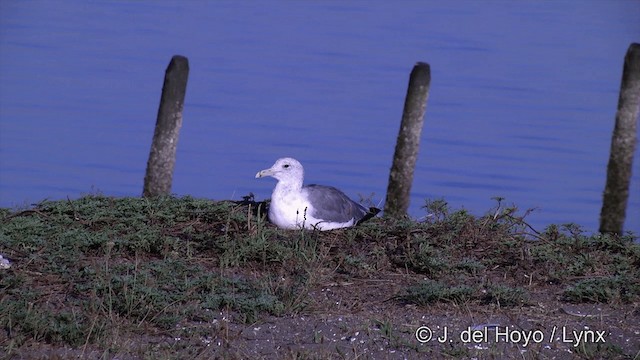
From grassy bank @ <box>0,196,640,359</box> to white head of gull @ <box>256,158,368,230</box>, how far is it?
0.18 meters

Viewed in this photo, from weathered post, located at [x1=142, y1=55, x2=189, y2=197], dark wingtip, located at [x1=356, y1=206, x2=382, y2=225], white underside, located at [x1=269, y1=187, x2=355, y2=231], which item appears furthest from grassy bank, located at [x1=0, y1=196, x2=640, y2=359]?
weathered post, located at [x1=142, y1=55, x2=189, y2=197]

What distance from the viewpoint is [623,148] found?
1542cm

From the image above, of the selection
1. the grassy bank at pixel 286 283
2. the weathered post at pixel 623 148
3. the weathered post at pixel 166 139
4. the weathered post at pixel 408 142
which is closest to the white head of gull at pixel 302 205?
the grassy bank at pixel 286 283

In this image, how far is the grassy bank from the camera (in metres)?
7.11

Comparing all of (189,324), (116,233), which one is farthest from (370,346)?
(116,233)

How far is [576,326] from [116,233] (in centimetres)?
335

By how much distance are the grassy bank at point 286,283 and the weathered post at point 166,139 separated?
3.76 metres

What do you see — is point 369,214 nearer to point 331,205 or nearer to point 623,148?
point 331,205

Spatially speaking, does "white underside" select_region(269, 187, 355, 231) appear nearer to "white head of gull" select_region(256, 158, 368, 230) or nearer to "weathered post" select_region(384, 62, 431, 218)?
"white head of gull" select_region(256, 158, 368, 230)

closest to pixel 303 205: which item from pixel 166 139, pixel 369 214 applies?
pixel 369 214

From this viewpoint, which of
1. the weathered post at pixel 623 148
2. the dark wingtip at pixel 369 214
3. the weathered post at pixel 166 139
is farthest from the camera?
the weathered post at pixel 623 148

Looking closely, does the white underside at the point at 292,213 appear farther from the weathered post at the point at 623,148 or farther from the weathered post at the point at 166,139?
the weathered post at the point at 623,148

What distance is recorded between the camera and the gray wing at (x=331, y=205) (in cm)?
970

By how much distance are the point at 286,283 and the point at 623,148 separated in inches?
331
